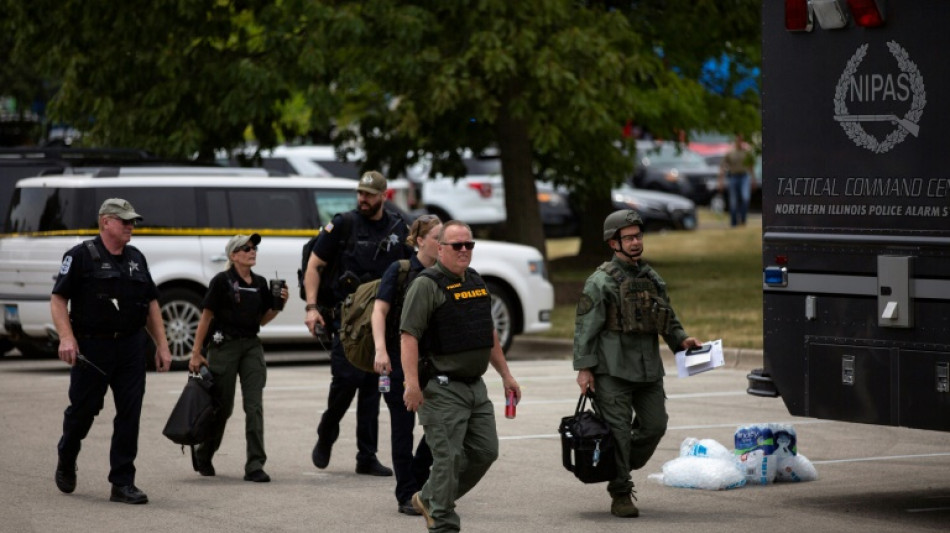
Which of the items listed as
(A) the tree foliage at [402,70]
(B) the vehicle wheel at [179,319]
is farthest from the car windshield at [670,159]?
(B) the vehicle wheel at [179,319]

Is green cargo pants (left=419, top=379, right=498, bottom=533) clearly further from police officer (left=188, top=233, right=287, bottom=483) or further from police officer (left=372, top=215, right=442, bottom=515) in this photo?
police officer (left=188, top=233, right=287, bottom=483)

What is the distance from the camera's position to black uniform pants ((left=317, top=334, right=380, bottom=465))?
1020 centimetres

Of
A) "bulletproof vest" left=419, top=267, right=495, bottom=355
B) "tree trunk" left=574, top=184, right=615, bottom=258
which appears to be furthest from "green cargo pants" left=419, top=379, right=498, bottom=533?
"tree trunk" left=574, top=184, right=615, bottom=258

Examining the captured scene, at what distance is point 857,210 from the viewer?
858 centimetres

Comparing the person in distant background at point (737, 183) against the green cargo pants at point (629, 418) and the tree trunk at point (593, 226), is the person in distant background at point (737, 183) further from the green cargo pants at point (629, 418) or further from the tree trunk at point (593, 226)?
the green cargo pants at point (629, 418)

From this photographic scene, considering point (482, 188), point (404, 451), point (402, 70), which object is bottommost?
point (404, 451)

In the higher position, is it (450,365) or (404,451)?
(450,365)

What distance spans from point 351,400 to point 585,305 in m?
2.13

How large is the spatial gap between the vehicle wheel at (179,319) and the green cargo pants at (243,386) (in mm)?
5372

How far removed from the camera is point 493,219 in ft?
103

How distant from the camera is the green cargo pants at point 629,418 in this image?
8.70 meters

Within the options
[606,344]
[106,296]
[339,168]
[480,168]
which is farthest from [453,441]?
[480,168]

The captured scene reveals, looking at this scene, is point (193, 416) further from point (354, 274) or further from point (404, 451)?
point (404, 451)

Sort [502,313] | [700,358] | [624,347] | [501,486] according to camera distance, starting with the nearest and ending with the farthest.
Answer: [624,347], [700,358], [501,486], [502,313]
